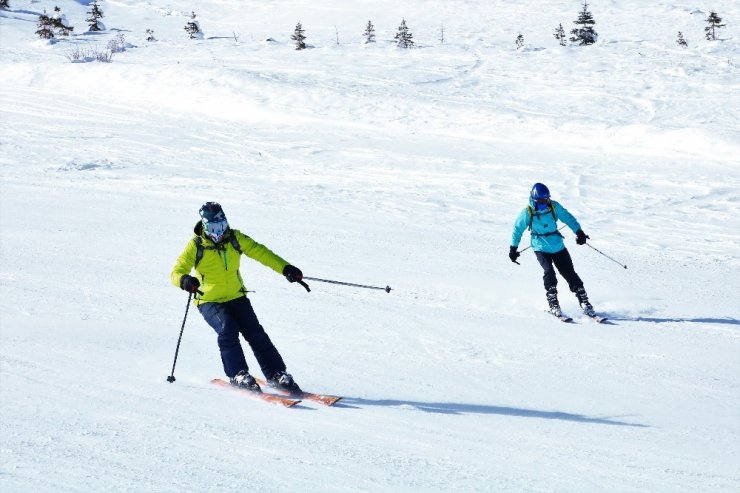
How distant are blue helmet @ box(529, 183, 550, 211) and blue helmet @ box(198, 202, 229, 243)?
4.07 metres

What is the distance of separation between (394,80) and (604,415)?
20615mm

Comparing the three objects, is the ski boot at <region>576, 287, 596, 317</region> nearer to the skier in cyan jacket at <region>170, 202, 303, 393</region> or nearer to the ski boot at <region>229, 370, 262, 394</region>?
the skier in cyan jacket at <region>170, 202, 303, 393</region>

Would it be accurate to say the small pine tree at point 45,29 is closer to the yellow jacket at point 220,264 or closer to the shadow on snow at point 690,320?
the shadow on snow at point 690,320

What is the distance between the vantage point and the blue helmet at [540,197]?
28.8 ft

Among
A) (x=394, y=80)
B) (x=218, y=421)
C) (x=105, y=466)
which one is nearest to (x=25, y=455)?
(x=105, y=466)

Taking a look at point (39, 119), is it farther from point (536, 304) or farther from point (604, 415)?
point (604, 415)

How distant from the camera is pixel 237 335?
611 cm

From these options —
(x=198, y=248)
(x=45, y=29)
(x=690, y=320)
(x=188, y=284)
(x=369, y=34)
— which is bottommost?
(x=690, y=320)

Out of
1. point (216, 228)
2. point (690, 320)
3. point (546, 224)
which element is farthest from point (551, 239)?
point (216, 228)

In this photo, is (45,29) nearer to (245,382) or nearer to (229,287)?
(229,287)

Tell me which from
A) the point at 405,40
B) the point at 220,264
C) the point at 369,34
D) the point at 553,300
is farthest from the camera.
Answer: the point at 369,34

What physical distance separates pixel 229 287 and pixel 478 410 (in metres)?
2.09

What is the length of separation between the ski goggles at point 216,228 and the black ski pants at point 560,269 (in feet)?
14.3

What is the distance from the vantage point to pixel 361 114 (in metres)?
22.2
